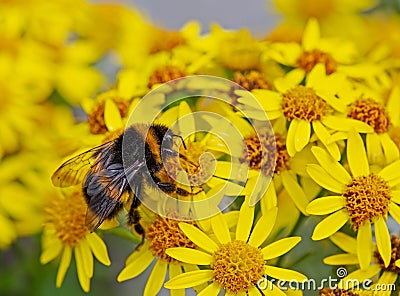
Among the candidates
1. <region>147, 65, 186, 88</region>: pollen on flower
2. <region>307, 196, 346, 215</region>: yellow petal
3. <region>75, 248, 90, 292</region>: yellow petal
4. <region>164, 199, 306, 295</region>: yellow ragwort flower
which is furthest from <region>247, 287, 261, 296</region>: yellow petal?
<region>147, 65, 186, 88</region>: pollen on flower

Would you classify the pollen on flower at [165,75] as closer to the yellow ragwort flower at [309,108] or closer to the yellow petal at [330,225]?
the yellow ragwort flower at [309,108]

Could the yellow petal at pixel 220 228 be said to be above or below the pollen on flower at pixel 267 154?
below

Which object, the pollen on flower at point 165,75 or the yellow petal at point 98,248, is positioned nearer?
the yellow petal at point 98,248

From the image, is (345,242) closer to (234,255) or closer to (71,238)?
→ (234,255)

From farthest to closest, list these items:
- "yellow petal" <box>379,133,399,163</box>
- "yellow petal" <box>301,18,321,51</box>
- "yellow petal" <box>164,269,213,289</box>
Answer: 1. "yellow petal" <box>301,18,321,51</box>
2. "yellow petal" <box>379,133,399,163</box>
3. "yellow petal" <box>164,269,213,289</box>

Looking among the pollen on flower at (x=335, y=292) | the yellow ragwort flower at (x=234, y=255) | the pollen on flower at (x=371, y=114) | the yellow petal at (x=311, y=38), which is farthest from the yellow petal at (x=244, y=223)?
the yellow petal at (x=311, y=38)

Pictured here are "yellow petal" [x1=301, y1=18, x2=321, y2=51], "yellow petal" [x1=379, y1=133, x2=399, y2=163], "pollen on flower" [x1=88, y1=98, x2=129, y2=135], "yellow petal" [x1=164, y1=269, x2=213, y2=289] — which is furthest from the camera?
"yellow petal" [x1=301, y1=18, x2=321, y2=51]

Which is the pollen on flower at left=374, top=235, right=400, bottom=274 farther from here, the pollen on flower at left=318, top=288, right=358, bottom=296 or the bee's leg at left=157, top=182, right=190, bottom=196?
the bee's leg at left=157, top=182, right=190, bottom=196
